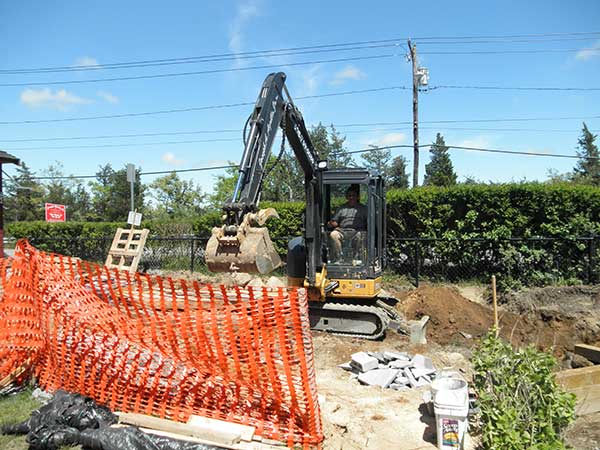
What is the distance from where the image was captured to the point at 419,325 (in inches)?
305

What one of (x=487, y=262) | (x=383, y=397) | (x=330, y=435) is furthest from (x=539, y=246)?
(x=330, y=435)

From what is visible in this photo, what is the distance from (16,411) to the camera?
14.9 ft

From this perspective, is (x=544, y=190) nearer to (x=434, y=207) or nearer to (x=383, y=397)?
(x=434, y=207)

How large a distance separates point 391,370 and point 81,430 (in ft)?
11.7

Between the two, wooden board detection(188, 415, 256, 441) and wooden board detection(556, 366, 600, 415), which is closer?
wooden board detection(188, 415, 256, 441)

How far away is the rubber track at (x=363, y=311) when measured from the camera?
314 inches

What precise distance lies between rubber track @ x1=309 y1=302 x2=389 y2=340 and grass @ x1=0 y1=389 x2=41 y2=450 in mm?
4672

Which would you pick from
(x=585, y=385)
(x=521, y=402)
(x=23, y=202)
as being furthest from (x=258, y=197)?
(x=23, y=202)

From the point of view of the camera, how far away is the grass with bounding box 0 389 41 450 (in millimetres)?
3891

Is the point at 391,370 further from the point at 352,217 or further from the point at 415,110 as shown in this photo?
the point at 415,110

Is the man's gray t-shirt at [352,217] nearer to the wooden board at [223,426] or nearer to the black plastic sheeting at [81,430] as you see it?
the wooden board at [223,426]

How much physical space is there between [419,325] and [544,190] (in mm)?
7014

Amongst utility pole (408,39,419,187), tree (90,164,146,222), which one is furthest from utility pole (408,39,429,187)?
tree (90,164,146,222)

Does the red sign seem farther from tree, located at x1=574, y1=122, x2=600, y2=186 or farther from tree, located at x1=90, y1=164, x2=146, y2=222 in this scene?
tree, located at x1=574, y1=122, x2=600, y2=186
